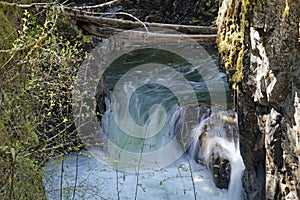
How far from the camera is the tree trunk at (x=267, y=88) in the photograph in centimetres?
266

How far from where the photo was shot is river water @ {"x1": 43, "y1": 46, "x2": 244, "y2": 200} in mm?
4781

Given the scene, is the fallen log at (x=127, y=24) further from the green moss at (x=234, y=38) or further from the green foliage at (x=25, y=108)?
the green foliage at (x=25, y=108)

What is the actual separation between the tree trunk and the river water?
629 millimetres

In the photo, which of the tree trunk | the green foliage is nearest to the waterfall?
the tree trunk

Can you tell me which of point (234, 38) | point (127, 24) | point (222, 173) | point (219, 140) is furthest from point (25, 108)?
point (219, 140)

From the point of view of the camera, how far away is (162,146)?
595 cm

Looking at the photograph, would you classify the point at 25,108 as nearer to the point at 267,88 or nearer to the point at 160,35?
the point at 267,88

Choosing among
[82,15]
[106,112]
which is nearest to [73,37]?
[82,15]

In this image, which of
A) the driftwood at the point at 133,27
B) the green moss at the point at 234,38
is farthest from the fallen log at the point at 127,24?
the green moss at the point at 234,38

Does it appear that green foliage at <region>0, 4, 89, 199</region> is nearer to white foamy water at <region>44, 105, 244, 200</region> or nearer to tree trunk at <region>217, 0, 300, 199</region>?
tree trunk at <region>217, 0, 300, 199</region>

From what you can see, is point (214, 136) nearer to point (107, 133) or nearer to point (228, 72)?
point (228, 72)

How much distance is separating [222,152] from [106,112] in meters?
2.55

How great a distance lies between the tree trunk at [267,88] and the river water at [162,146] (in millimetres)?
629

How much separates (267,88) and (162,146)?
3248mm
